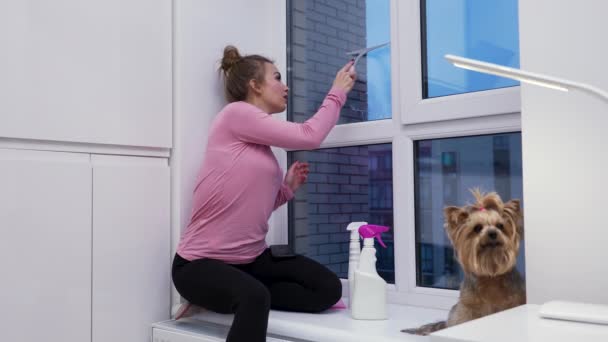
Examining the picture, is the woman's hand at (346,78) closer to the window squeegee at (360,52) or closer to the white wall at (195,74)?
the window squeegee at (360,52)

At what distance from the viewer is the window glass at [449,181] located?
1676 mm

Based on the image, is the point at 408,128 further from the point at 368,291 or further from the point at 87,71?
the point at 87,71

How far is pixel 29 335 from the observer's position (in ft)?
5.15

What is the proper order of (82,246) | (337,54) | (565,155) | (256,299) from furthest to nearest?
(337,54) < (82,246) < (256,299) < (565,155)

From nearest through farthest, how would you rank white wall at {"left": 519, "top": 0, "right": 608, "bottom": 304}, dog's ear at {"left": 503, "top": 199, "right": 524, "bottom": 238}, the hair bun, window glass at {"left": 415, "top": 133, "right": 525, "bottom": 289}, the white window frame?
white wall at {"left": 519, "top": 0, "right": 608, "bottom": 304} → dog's ear at {"left": 503, "top": 199, "right": 524, "bottom": 238} → window glass at {"left": 415, "top": 133, "right": 525, "bottom": 289} → the white window frame → the hair bun

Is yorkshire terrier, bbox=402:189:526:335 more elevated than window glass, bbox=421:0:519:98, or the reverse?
window glass, bbox=421:0:519:98

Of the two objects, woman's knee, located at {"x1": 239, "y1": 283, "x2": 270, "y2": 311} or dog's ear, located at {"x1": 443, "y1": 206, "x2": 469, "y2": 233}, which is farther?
woman's knee, located at {"x1": 239, "y1": 283, "x2": 270, "y2": 311}

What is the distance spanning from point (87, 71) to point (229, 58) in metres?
0.50

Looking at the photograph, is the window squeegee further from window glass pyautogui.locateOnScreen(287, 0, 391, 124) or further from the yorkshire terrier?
the yorkshire terrier

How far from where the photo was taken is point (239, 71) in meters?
1.98

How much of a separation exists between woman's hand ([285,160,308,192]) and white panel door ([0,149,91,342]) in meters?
0.69

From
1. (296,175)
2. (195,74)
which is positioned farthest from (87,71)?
(296,175)

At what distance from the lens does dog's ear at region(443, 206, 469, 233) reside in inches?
55.0

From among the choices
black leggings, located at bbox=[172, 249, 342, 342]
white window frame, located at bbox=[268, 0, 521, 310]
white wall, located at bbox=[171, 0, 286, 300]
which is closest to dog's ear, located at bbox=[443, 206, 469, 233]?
white window frame, located at bbox=[268, 0, 521, 310]
